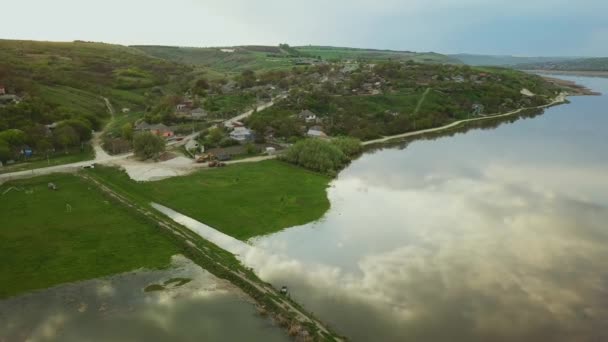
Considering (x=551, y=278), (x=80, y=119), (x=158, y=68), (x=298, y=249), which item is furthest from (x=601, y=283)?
(x=158, y=68)

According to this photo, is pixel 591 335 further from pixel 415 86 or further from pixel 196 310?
pixel 415 86

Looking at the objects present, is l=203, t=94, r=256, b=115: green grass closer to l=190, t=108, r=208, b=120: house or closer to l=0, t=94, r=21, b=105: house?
l=190, t=108, r=208, b=120: house

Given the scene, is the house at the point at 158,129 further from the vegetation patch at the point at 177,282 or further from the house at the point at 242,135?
the vegetation patch at the point at 177,282

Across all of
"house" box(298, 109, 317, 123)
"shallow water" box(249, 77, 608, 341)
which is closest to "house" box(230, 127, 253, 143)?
"house" box(298, 109, 317, 123)

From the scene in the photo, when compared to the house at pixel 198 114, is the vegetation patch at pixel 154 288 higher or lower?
lower

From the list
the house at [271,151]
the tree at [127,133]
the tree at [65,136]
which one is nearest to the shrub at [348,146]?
the house at [271,151]

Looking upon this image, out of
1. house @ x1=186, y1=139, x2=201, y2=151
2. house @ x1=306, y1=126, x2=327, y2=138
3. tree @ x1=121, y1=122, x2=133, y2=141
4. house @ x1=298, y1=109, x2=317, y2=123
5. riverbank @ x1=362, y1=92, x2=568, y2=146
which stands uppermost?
house @ x1=298, y1=109, x2=317, y2=123
